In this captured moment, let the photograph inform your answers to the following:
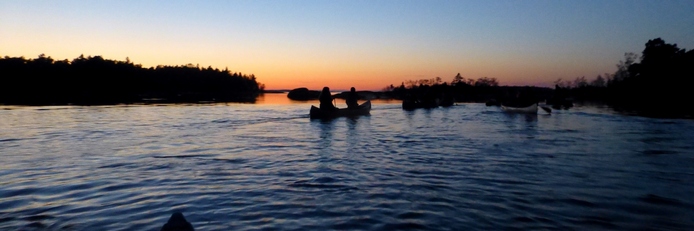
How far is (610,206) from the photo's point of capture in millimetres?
6559

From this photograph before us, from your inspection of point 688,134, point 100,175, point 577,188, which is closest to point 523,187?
point 577,188

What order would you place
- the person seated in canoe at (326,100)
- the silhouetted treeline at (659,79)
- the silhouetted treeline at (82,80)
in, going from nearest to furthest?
the person seated in canoe at (326,100) < the silhouetted treeline at (659,79) < the silhouetted treeline at (82,80)

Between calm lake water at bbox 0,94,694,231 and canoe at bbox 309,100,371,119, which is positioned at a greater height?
canoe at bbox 309,100,371,119

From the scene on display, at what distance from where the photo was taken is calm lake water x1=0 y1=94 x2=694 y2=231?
19.2 ft

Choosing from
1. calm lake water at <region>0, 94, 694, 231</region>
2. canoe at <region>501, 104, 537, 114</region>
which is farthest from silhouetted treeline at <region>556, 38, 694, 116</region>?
calm lake water at <region>0, 94, 694, 231</region>

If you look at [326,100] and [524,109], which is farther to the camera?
[524,109]

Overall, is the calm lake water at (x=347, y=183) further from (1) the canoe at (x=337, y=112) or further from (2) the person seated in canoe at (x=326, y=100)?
(2) the person seated in canoe at (x=326, y=100)

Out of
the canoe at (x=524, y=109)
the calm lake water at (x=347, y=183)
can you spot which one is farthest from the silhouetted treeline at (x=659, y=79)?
the calm lake water at (x=347, y=183)

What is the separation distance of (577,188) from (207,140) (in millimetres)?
11434

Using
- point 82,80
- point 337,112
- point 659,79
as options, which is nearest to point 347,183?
point 337,112

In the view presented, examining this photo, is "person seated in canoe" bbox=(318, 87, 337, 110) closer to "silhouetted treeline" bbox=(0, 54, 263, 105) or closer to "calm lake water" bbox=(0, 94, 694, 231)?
"calm lake water" bbox=(0, 94, 694, 231)

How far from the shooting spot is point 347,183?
323 inches

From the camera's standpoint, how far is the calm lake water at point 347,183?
5844 mm

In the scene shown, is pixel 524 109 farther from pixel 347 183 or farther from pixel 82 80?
pixel 82 80
